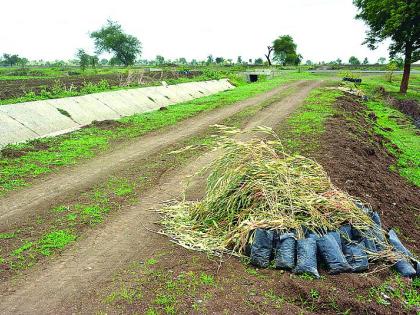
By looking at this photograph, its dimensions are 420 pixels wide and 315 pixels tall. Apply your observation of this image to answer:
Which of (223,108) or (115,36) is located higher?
(115,36)

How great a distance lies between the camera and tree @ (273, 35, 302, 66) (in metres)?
71.7

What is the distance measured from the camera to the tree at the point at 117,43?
2876 inches

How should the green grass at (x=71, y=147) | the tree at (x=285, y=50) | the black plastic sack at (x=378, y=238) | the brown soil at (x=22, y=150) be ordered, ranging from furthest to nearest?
the tree at (x=285, y=50) → the brown soil at (x=22, y=150) → the green grass at (x=71, y=147) → the black plastic sack at (x=378, y=238)

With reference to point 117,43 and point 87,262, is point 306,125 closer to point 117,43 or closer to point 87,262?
point 87,262

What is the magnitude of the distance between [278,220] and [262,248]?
1.44 feet

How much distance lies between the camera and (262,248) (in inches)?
175

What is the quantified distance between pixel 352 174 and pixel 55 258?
231 inches

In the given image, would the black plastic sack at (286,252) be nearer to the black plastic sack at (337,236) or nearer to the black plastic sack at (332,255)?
the black plastic sack at (332,255)

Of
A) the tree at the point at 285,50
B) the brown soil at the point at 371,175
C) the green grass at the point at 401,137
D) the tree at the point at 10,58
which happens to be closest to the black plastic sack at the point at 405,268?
the brown soil at the point at 371,175

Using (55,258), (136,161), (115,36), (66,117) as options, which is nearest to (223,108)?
(66,117)

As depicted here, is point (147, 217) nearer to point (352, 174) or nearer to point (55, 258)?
point (55, 258)

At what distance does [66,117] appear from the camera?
12688 mm

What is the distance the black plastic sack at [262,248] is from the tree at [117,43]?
74.7m

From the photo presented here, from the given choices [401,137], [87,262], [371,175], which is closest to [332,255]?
[87,262]
